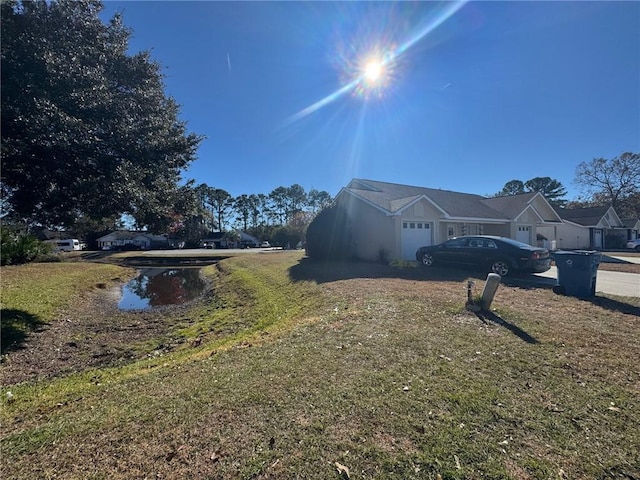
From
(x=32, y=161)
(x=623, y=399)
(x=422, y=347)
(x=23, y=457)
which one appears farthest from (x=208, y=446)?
(x=32, y=161)

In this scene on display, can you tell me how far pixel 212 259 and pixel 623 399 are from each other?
3320 cm

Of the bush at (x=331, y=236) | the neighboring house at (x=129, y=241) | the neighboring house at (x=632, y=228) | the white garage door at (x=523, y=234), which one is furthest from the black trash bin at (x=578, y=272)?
the neighboring house at (x=129, y=241)

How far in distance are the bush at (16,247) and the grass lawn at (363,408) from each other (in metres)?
16.8

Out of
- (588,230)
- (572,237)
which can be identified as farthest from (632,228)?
(572,237)

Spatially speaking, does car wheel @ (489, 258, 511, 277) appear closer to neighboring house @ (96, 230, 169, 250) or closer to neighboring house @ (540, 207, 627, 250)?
neighboring house @ (540, 207, 627, 250)

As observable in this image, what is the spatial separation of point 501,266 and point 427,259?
3.62 metres

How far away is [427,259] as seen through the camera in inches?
587

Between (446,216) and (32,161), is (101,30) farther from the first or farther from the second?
(446,216)

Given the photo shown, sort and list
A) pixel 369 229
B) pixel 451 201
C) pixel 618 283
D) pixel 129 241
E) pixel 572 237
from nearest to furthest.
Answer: pixel 618 283, pixel 369 229, pixel 451 201, pixel 572 237, pixel 129 241

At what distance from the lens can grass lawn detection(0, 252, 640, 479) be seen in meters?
2.32

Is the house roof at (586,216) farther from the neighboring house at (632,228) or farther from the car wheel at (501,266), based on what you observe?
the car wheel at (501,266)

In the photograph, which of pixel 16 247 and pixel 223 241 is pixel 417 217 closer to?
pixel 16 247

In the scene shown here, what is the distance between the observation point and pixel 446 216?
18.4 metres

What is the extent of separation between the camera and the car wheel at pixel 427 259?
48.2 feet
